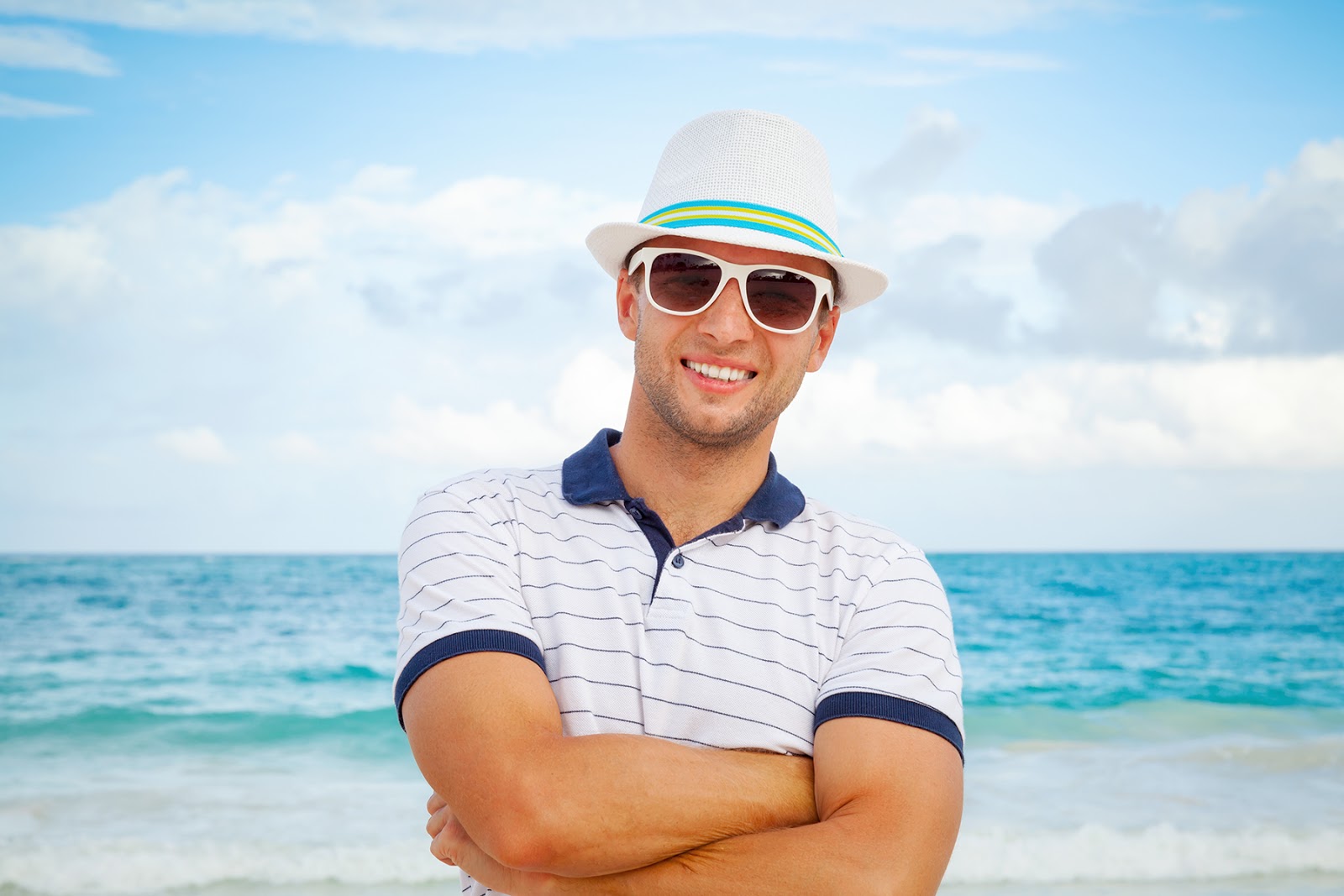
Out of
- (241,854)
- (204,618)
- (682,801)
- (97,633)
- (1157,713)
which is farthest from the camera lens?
(204,618)

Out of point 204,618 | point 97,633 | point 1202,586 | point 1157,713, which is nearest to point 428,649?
point 1157,713

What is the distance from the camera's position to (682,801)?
83.9 inches

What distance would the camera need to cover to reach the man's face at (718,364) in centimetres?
256

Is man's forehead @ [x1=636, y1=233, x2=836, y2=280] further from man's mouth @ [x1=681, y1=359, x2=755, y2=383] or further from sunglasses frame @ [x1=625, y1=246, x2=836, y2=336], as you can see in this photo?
man's mouth @ [x1=681, y1=359, x2=755, y2=383]

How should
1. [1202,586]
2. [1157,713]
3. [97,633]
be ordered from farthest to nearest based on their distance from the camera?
[1202,586] → [97,633] → [1157,713]

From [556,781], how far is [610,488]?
732 mm

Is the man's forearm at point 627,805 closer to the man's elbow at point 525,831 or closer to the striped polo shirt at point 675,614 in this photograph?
the man's elbow at point 525,831

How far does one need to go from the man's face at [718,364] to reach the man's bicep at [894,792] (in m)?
0.71

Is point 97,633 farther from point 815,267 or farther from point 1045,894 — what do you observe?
point 815,267

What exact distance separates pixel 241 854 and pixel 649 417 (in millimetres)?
6488

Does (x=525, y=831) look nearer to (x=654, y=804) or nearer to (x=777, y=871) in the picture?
(x=654, y=804)

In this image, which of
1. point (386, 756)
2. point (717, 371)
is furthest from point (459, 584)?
point (386, 756)

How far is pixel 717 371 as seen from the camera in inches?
102

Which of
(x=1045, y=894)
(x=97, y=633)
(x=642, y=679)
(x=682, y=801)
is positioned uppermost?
(x=97, y=633)
